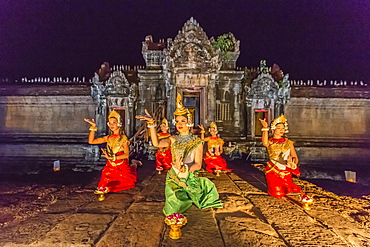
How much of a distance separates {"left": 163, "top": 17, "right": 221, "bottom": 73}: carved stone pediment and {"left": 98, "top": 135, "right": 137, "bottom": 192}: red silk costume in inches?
300

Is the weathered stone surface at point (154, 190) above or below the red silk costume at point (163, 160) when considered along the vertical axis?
below

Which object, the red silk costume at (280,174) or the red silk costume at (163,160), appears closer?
the red silk costume at (280,174)

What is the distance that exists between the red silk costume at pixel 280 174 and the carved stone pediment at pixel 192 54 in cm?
790

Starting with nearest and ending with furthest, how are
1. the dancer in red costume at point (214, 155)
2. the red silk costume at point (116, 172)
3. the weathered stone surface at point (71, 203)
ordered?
the weathered stone surface at point (71, 203), the red silk costume at point (116, 172), the dancer in red costume at point (214, 155)

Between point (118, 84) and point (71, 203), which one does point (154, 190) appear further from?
point (118, 84)

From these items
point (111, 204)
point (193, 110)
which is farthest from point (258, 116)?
point (111, 204)

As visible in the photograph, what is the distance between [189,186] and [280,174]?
2.20 meters

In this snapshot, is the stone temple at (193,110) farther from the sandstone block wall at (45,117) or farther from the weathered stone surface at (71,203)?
the weathered stone surface at (71,203)

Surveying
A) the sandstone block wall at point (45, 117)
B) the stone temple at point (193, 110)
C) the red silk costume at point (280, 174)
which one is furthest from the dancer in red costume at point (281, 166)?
the sandstone block wall at point (45, 117)

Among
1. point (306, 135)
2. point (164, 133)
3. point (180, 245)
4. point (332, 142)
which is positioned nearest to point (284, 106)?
point (306, 135)

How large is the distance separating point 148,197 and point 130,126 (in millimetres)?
9571

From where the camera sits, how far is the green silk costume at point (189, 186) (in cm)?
351

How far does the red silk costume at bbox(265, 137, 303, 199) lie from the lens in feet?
15.4

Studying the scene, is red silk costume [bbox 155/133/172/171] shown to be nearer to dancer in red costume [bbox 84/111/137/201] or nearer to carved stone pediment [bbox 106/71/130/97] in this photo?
dancer in red costume [bbox 84/111/137/201]
